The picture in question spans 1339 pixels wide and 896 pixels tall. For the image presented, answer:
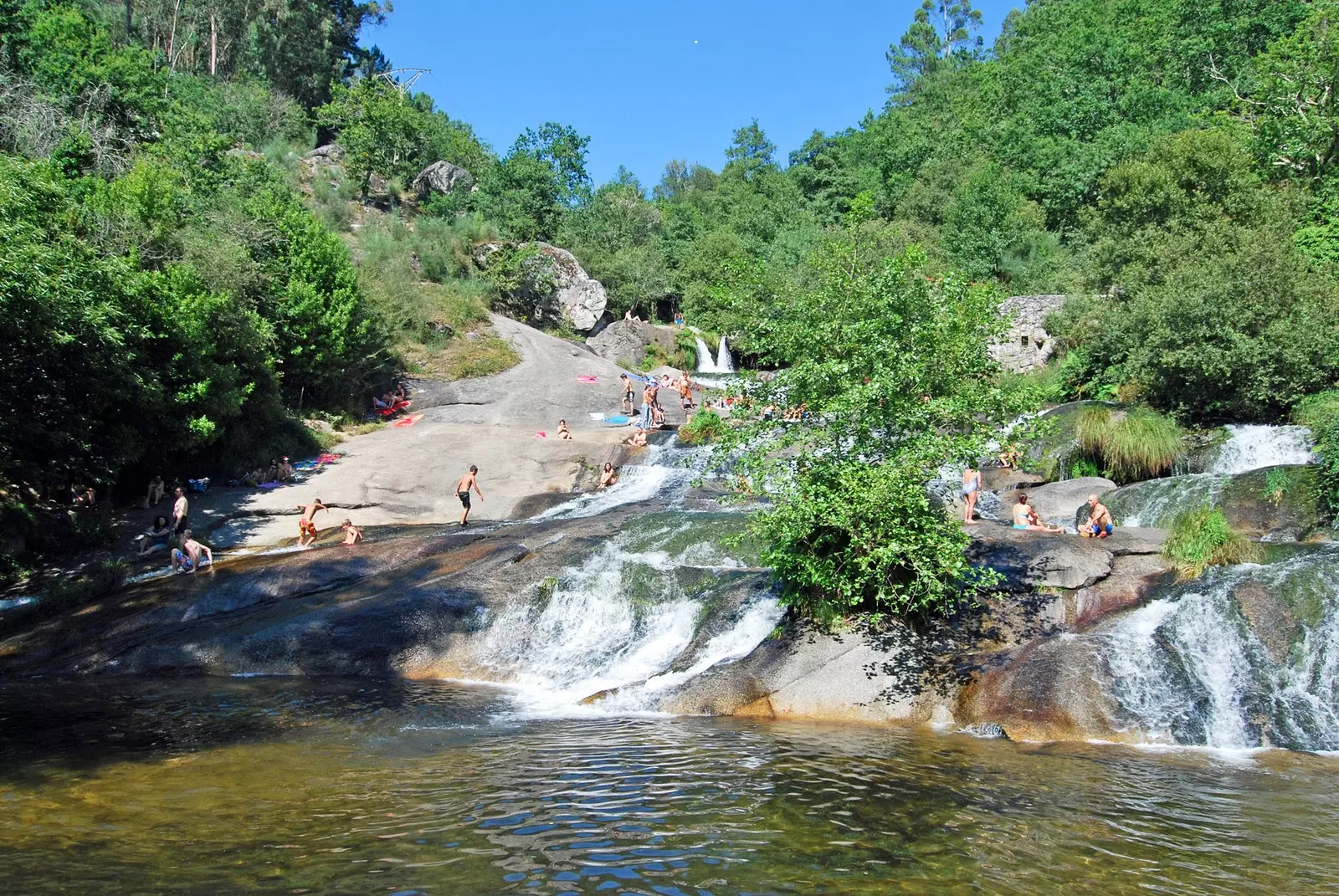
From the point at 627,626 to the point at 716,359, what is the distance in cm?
3093

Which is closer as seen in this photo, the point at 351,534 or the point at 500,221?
the point at 351,534

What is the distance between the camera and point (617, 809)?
7883 millimetres

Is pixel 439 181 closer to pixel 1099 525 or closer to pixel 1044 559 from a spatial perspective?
pixel 1099 525

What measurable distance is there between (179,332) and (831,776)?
1881 centimetres

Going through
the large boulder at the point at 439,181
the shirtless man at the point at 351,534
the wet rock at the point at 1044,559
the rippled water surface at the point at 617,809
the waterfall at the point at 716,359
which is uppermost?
the large boulder at the point at 439,181

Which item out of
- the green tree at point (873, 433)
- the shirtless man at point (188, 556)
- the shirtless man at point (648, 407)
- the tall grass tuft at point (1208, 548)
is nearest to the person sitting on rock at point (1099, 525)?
the tall grass tuft at point (1208, 548)

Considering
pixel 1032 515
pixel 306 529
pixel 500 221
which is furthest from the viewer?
pixel 500 221

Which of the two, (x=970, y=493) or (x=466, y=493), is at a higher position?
(x=466, y=493)

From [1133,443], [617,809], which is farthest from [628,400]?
[617,809]

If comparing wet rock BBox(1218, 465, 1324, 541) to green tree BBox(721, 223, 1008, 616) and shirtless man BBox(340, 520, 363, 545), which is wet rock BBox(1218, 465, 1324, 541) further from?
shirtless man BBox(340, 520, 363, 545)

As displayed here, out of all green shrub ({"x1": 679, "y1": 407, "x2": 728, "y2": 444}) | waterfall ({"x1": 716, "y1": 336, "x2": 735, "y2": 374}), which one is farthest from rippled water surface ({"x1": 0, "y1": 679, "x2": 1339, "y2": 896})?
waterfall ({"x1": 716, "y1": 336, "x2": 735, "y2": 374})

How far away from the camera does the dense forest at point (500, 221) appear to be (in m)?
19.6

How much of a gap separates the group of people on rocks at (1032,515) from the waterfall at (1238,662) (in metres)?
2.84

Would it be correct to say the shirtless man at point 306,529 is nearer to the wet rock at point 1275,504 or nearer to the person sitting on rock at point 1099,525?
the person sitting on rock at point 1099,525
